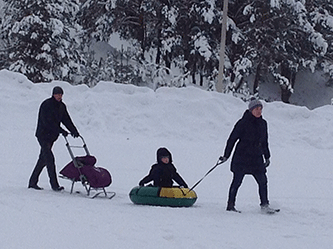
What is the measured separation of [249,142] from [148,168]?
4.29 meters

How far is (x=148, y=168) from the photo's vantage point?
35.7 ft

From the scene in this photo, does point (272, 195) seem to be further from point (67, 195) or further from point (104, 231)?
point (104, 231)

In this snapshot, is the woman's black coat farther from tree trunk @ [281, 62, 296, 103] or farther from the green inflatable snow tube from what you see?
tree trunk @ [281, 62, 296, 103]

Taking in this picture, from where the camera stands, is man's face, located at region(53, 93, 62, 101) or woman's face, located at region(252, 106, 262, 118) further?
man's face, located at region(53, 93, 62, 101)

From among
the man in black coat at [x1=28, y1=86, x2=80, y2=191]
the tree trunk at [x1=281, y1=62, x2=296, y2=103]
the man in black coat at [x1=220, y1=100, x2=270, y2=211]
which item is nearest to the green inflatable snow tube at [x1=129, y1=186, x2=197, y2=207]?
the man in black coat at [x1=220, y1=100, x2=270, y2=211]

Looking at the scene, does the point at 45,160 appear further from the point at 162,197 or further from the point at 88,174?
the point at 162,197

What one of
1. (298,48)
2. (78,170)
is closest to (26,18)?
(298,48)

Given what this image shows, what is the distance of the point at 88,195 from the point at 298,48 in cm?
1938

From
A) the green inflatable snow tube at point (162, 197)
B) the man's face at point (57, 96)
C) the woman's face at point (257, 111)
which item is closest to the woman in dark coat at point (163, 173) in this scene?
the green inflatable snow tube at point (162, 197)

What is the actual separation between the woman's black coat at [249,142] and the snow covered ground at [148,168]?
2.11 ft

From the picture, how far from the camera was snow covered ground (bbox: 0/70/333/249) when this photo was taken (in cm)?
524

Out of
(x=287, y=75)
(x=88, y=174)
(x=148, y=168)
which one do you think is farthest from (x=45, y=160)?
(x=287, y=75)

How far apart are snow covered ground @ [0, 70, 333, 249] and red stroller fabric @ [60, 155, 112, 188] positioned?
0.93 ft

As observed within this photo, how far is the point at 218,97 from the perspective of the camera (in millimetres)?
15930
